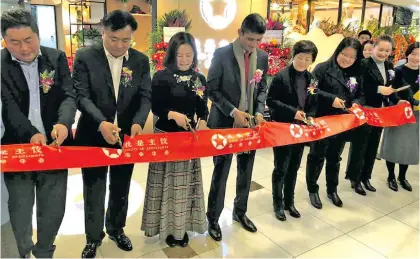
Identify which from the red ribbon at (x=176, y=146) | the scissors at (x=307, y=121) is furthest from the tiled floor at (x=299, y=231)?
the scissors at (x=307, y=121)

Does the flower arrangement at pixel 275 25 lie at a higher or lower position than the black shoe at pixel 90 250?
higher

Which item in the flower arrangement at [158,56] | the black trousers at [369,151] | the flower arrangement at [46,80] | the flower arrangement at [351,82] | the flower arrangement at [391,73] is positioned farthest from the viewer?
the flower arrangement at [158,56]

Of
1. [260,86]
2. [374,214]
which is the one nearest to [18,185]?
[260,86]

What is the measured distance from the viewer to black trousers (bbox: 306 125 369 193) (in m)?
3.00

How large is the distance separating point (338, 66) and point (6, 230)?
255 centimetres

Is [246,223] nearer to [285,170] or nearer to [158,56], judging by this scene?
[285,170]

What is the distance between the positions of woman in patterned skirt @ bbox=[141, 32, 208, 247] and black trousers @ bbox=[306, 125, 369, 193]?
113 cm

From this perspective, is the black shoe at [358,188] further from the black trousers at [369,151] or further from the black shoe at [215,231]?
the black shoe at [215,231]

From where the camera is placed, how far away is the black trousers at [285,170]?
2719 millimetres

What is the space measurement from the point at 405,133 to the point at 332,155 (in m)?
0.95

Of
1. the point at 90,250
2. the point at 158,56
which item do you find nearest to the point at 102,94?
the point at 90,250

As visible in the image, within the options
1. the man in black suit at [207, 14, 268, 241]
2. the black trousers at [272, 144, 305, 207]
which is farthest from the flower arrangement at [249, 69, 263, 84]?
the black trousers at [272, 144, 305, 207]

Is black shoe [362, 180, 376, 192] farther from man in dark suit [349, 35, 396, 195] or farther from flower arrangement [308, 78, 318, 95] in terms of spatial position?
flower arrangement [308, 78, 318, 95]

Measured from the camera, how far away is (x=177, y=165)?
7.41 feet
